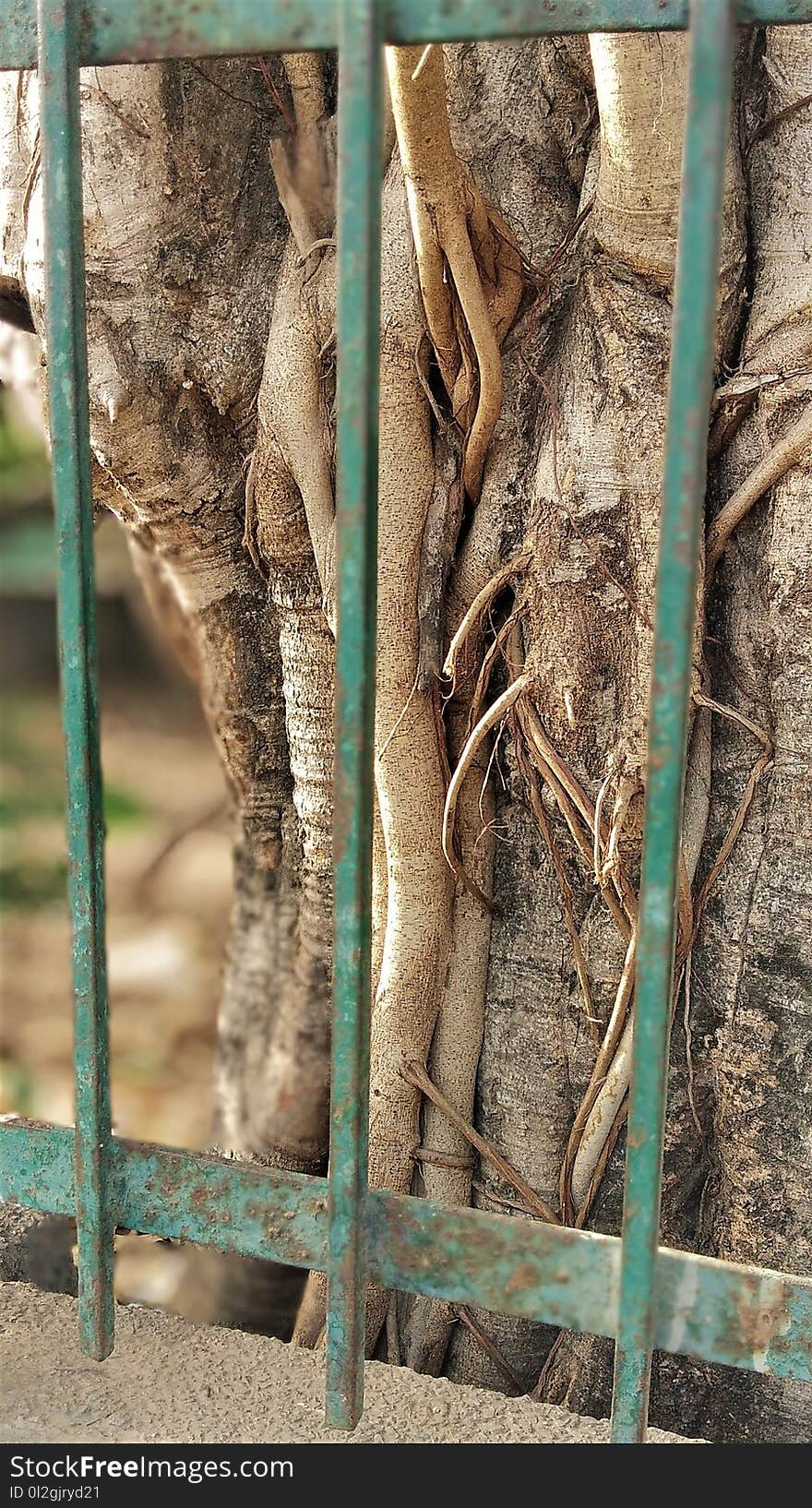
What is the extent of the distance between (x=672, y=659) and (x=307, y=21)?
1.61 ft

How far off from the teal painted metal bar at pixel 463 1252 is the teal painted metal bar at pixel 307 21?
0.81 m

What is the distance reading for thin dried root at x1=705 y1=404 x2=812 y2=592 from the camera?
1.27m

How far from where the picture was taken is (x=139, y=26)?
0.92 m

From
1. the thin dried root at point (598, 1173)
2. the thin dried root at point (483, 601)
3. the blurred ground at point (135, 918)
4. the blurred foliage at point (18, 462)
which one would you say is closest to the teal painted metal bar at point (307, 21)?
the thin dried root at point (483, 601)

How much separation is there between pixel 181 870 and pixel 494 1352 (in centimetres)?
248

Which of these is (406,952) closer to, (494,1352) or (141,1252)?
(494,1352)

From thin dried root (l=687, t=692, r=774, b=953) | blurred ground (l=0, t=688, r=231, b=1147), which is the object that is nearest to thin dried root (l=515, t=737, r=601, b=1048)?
thin dried root (l=687, t=692, r=774, b=953)

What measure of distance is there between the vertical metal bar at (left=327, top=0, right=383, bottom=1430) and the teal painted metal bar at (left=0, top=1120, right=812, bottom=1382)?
38mm

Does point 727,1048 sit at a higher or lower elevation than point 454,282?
lower

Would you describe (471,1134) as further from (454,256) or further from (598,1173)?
(454,256)

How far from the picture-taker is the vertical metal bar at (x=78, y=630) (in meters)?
0.93

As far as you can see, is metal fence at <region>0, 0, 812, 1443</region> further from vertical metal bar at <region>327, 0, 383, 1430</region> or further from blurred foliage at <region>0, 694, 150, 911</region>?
blurred foliage at <region>0, 694, 150, 911</region>
